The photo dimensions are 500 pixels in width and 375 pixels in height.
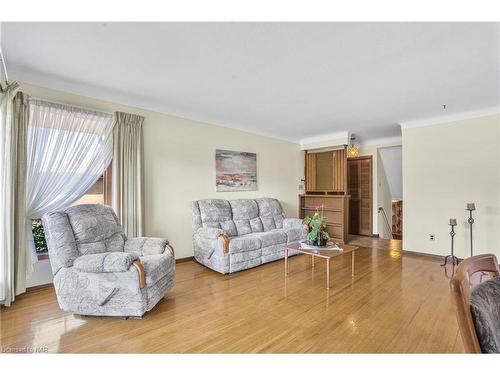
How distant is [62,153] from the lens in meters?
3.02

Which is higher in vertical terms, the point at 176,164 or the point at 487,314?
the point at 176,164

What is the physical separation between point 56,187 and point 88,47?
1.68 metres

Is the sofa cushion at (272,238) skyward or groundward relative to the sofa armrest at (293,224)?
groundward

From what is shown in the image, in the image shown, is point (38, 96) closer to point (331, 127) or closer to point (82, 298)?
point (82, 298)

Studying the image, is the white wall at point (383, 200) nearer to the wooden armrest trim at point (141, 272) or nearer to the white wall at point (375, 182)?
the white wall at point (375, 182)

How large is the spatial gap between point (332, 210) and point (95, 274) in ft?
16.3

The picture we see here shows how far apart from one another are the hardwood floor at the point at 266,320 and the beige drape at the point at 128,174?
3.42 ft

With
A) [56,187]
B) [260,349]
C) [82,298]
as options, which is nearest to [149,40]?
[56,187]

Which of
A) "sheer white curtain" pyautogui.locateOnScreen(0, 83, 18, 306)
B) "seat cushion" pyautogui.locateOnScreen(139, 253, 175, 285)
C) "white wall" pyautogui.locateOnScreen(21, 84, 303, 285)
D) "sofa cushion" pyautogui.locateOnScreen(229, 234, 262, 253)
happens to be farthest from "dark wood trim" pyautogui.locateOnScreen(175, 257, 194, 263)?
"sheer white curtain" pyautogui.locateOnScreen(0, 83, 18, 306)

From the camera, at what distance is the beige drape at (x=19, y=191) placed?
2648mm

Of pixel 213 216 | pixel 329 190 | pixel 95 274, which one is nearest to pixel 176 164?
pixel 213 216

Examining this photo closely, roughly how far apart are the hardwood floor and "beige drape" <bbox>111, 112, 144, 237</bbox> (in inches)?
41.1

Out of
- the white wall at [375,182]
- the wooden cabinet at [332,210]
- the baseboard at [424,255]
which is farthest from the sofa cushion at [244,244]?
the white wall at [375,182]

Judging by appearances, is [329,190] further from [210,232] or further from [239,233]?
[210,232]
